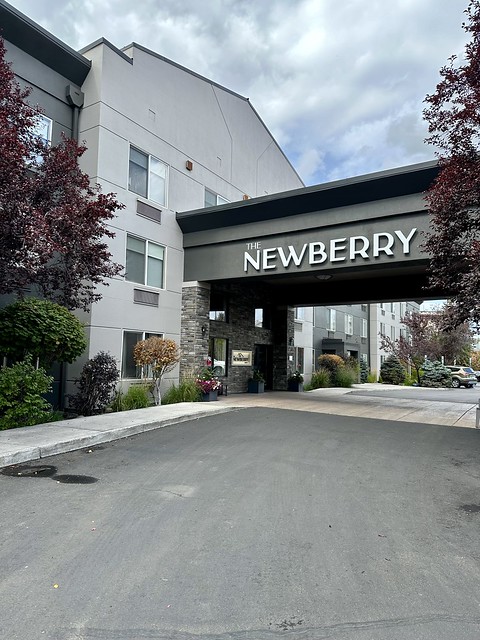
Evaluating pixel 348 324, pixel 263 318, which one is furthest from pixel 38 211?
pixel 348 324

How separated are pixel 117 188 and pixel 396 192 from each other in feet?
26.8

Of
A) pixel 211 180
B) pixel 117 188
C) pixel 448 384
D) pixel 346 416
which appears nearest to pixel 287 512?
pixel 346 416

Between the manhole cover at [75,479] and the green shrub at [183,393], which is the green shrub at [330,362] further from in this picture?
the manhole cover at [75,479]

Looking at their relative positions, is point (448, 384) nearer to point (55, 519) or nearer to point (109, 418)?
point (109, 418)

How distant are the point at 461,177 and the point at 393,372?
105 ft

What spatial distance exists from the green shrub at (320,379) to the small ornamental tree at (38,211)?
59.3 feet

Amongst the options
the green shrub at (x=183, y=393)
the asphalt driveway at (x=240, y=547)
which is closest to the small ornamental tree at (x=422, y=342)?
the green shrub at (x=183, y=393)

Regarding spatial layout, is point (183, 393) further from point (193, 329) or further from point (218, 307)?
point (218, 307)

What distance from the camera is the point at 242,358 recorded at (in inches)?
808

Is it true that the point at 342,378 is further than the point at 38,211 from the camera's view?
Yes

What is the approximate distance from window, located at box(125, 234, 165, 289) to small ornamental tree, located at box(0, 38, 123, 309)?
181 inches

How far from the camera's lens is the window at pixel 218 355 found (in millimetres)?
18781

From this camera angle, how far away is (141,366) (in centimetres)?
1459

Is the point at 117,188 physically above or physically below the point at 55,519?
above
